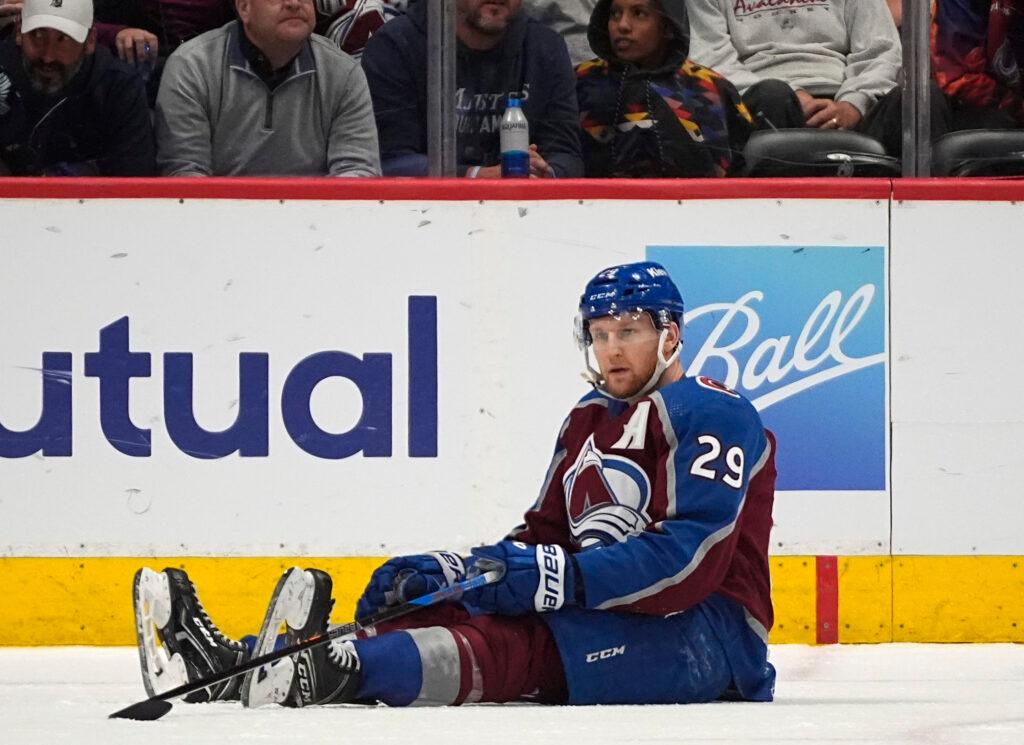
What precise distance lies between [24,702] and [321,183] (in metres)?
1.86

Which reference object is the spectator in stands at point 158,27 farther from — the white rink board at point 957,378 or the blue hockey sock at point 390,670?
the blue hockey sock at point 390,670

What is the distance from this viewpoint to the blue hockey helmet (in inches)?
127

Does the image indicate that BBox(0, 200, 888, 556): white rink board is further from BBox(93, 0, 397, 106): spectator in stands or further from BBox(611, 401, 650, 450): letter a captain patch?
BBox(611, 401, 650, 450): letter a captain patch

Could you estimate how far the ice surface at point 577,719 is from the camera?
245 centimetres

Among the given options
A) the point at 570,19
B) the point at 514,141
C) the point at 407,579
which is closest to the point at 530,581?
the point at 407,579

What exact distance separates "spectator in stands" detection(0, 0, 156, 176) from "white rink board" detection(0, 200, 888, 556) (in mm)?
151

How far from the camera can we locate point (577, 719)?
8.99 ft

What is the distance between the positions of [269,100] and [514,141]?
687 millimetres

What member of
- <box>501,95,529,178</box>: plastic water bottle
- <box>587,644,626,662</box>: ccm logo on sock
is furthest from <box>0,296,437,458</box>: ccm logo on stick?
<box>587,644,626,662</box>: ccm logo on sock

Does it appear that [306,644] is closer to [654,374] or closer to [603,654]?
[603,654]

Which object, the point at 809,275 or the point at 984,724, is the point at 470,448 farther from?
the point at 984,724

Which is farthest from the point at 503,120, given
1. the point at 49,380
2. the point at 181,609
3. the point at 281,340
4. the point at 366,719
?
the point at 366,719

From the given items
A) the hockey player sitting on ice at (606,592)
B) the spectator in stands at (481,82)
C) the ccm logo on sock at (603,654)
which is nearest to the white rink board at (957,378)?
the spectator in stands at (481,82)

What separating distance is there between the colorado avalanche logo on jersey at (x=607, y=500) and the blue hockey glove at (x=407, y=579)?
231mm
